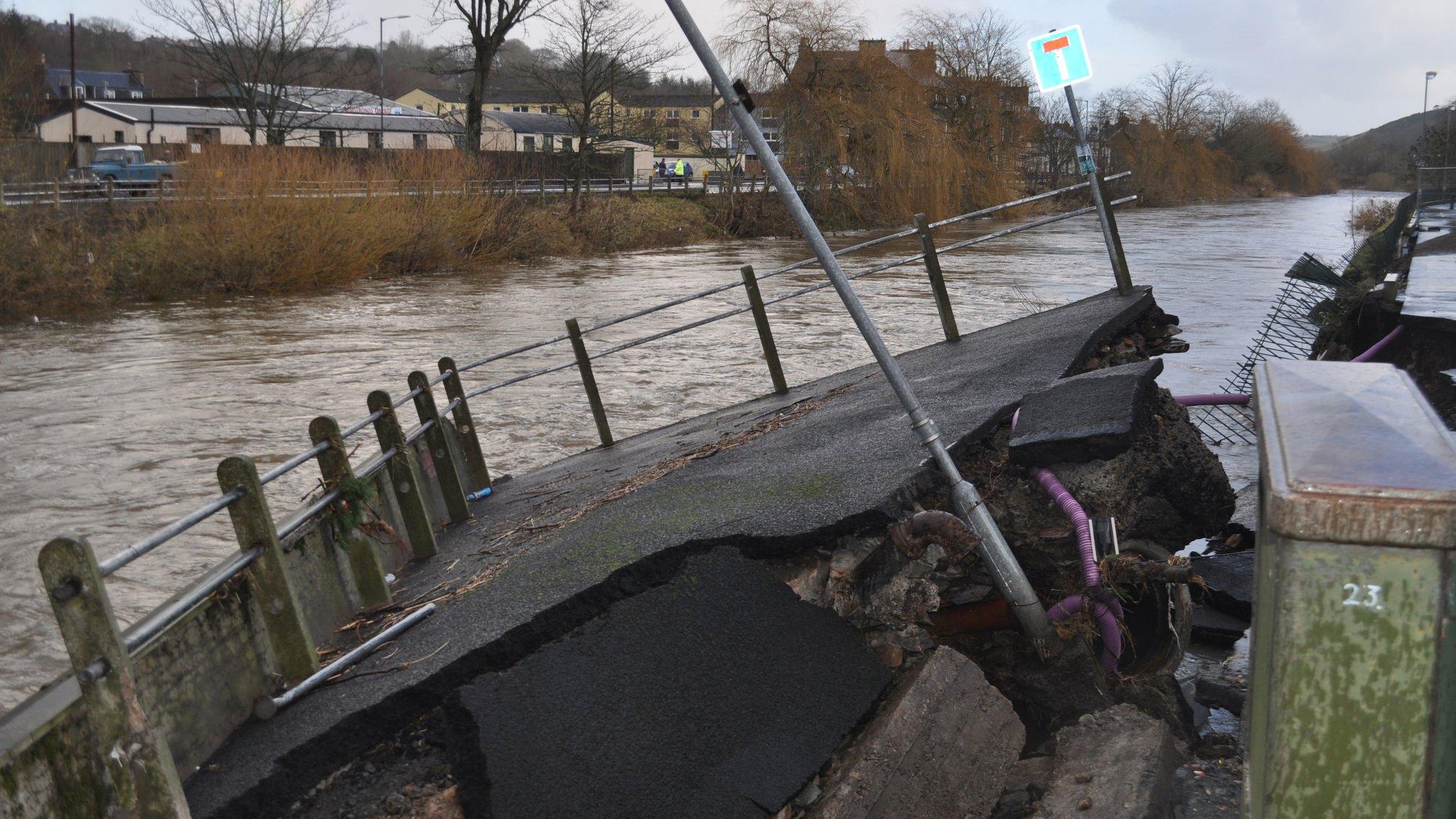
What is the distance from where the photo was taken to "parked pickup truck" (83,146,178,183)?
40.2 meters

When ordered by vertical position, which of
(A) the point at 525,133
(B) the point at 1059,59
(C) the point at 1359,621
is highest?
(A) the point at 525,133

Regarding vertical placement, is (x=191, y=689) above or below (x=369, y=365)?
above

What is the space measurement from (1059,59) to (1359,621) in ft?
25.0

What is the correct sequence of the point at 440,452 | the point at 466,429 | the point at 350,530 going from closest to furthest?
the point at 350,530
the point at 440,452
the point at 466,429

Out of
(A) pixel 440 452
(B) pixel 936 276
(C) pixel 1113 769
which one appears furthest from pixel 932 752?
(B) pixel 936 276

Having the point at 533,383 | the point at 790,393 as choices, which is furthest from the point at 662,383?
the point at 790,393

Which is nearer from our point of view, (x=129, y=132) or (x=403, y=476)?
(x=403, y=476)

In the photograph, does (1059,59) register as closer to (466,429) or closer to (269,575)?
(466,429)

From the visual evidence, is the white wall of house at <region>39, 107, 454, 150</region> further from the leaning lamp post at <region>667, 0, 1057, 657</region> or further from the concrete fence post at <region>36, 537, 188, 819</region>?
→ the concrete fence post at <region>36, 537, 188, 819</region>

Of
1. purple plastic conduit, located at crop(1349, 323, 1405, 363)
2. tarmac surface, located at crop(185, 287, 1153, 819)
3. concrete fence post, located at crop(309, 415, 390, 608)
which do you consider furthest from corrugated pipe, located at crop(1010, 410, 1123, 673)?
purple plastic conduit, located at crop(1349, 323, 1405, 363)

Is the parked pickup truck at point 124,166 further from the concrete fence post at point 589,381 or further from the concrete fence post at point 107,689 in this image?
the concrete fence post at point 107,689

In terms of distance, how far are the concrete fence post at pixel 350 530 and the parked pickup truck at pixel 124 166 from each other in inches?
1496

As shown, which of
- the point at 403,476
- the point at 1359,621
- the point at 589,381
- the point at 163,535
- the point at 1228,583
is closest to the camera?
the point at 1359,621

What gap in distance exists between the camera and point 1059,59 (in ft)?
26.6
